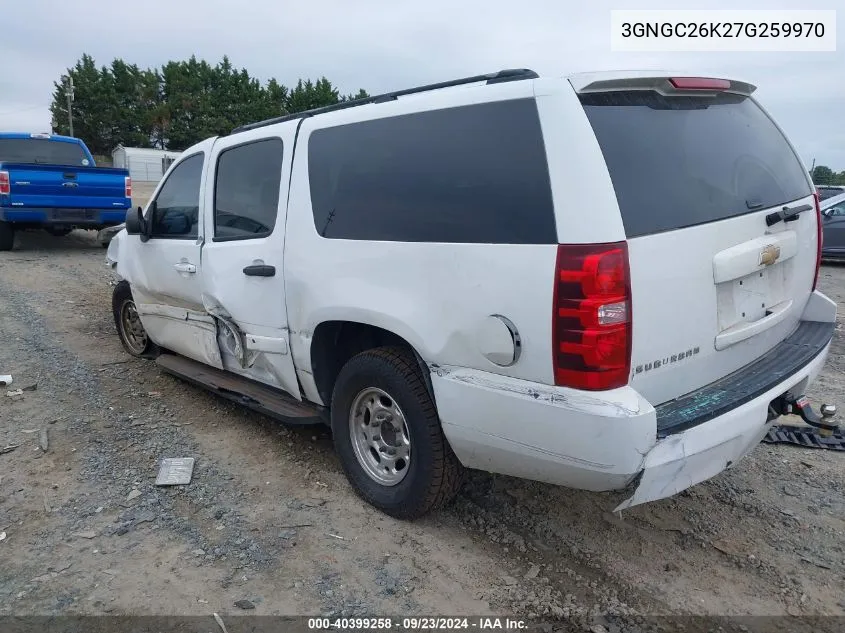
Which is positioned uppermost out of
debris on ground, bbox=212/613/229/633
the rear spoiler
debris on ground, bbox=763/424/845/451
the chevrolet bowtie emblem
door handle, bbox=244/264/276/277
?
the rear spoiler

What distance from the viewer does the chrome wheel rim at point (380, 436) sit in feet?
10.2

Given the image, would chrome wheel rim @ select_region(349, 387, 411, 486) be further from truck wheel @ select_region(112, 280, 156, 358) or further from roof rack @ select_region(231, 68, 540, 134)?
truck wheel @ select_region(112, 280, 156, 358)

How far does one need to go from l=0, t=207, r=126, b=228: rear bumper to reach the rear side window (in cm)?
951

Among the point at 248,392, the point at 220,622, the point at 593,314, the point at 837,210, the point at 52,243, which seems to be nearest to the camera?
the point at 593,314

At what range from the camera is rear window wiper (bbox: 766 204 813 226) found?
2855mm

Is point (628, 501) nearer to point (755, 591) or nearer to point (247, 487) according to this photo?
point (755, 591)

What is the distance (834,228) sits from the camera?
11.5 metres

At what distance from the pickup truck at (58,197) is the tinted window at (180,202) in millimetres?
6985

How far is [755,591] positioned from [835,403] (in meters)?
2.59

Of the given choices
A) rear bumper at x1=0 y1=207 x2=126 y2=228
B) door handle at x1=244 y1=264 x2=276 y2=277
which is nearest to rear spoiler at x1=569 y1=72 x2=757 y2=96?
door handle at x1=244 y1=264 x2=276 y2=277

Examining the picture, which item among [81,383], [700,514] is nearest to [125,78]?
[81,383]

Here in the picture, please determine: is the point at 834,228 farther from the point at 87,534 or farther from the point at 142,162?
the point at 142,162

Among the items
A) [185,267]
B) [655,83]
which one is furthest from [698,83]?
[185,267]

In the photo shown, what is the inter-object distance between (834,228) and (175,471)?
12118mm
